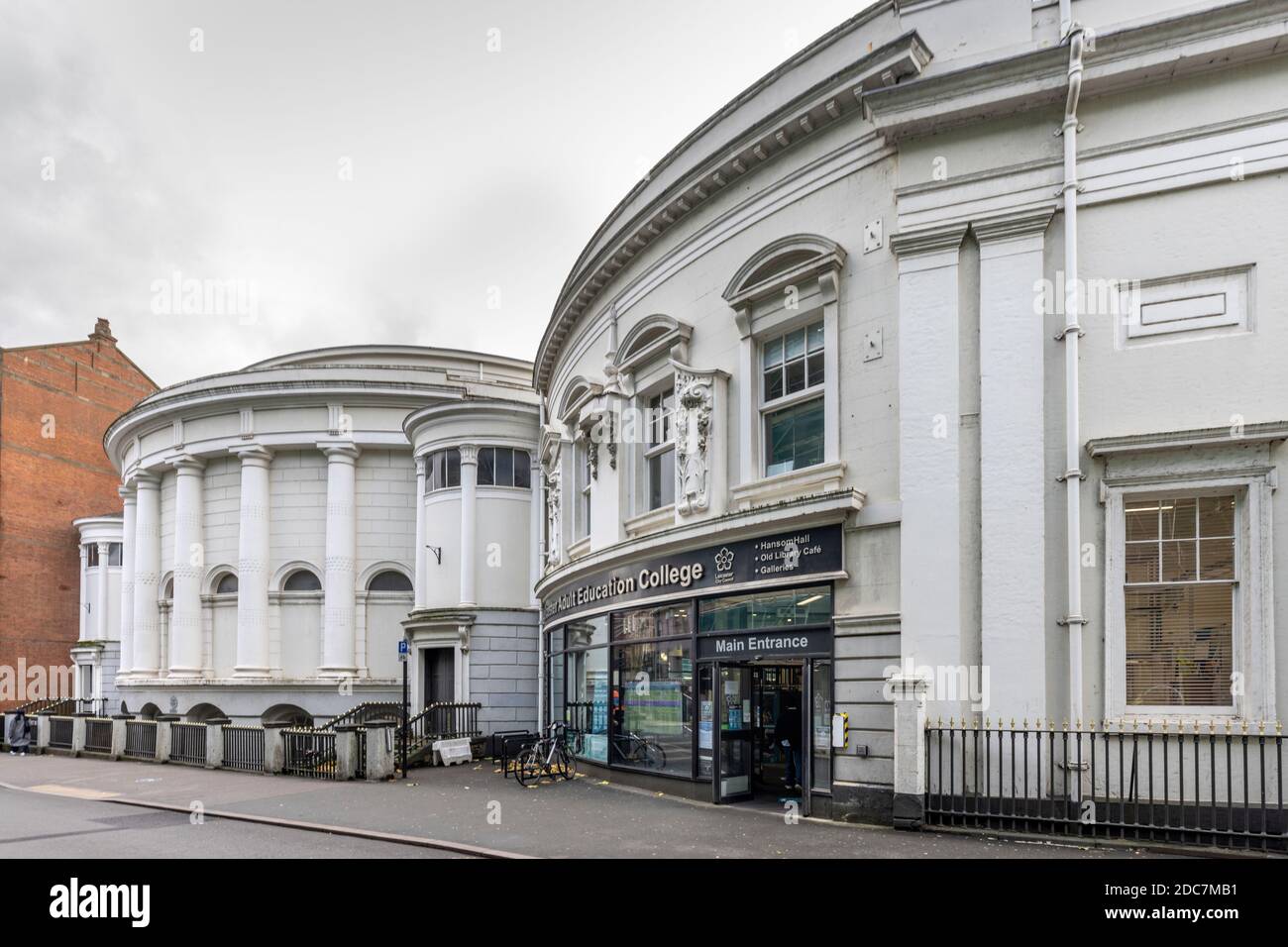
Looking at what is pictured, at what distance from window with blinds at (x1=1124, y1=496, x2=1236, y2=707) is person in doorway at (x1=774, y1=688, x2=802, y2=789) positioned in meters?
5.26

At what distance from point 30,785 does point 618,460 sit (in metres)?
13.3

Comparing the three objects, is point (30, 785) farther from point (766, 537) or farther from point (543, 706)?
point (766, 537)

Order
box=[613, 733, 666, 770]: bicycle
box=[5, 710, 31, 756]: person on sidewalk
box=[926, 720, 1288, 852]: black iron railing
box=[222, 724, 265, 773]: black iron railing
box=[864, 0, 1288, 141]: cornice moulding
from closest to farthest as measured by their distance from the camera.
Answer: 1. box=[926, 720, 1288, 852]: black iron railing
2. box=[864, 0, 1288, 141]: cornice moulding
3. box=[613, 733, 666, 770]: bicycle
4. box=[222, 724, 265, 773]: black iron railing
5. box=[5, 710, 31, 756]: person on sidewalk

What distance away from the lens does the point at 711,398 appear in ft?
49.1

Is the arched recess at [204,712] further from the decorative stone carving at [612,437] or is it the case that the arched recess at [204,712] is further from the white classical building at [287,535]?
the decorative stone carving at [612,437]

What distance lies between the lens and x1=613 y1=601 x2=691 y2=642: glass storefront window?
610 inches

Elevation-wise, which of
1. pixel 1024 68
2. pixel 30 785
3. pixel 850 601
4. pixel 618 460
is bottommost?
pixel 30 785

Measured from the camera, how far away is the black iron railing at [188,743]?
2267 centimetres

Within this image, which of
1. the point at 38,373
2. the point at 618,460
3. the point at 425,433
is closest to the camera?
the point at 618,460

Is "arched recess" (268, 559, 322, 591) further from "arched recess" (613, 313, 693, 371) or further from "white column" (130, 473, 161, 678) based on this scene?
"arched recess" (613, 313, 693, 371)

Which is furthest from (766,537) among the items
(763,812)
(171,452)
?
(171,452)

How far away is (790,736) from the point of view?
14.9 meters

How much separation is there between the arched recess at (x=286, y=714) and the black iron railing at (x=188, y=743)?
22.9 feet

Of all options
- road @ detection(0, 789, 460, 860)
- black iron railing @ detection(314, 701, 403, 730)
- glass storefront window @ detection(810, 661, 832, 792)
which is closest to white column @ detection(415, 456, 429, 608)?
black iron railing @ detection(314, 701, 403, 730)
